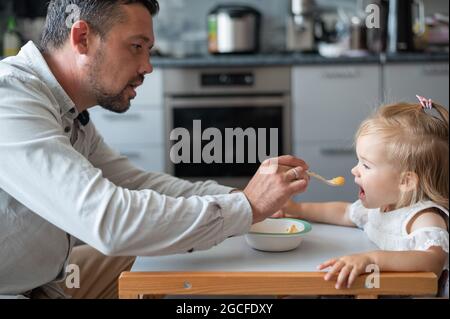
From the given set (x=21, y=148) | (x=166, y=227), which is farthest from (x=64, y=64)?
(x=166, y=227)

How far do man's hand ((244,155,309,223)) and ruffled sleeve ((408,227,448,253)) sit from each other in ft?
0.57

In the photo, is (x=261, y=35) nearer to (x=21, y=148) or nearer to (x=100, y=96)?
(x=100, y=96)

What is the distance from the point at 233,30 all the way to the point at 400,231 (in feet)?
6.39

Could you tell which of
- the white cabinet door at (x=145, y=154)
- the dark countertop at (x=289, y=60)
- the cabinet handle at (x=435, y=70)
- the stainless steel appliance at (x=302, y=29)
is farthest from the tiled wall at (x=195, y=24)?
the cabinet handle at (x=435, y=70)

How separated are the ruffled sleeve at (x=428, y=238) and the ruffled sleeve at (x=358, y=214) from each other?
5.6 inches

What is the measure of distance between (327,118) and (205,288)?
1.76 m

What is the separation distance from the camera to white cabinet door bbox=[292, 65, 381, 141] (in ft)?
7.95

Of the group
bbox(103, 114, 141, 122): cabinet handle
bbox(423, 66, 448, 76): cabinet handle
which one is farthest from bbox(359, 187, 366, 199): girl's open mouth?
bbox(103, 114, 141, 122): cabinet handle

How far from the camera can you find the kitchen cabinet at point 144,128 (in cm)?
251

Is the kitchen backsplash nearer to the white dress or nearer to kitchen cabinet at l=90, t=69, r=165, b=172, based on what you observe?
kitchen cabinet at l=90, t=69, r=165, b=172

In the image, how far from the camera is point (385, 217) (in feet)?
3.15

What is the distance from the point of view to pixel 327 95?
8.07ft

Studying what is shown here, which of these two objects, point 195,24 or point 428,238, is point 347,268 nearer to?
point 428,238

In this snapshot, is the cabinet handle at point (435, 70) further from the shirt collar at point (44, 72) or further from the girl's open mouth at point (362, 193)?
the shirt collar at point (44, 72)
